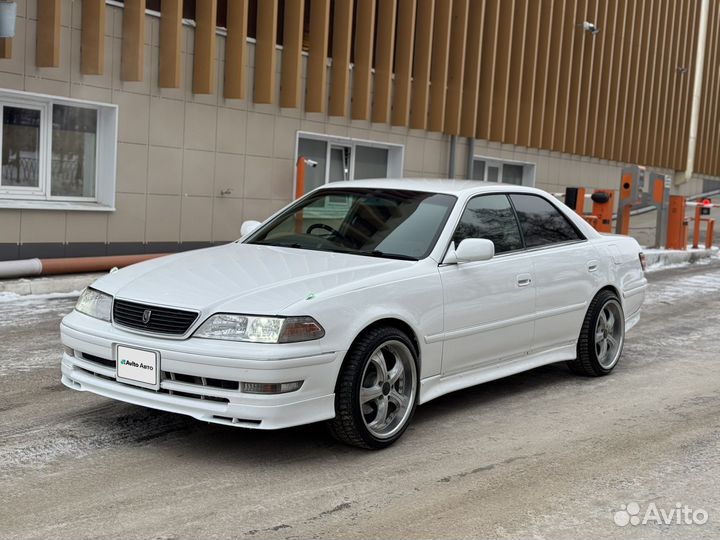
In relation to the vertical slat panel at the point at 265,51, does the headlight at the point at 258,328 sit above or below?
below

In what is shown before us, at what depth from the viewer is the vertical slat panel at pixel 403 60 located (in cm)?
1733

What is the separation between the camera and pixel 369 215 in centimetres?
611

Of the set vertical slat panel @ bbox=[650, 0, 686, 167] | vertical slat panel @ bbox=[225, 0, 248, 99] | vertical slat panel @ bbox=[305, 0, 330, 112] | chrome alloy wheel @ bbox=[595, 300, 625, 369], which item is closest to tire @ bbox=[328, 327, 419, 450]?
chrome alloy wheel @ bbox=[595, 300, 625, 369]

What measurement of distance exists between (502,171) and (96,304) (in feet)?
A: 58.6

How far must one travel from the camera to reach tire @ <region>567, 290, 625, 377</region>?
275 inches

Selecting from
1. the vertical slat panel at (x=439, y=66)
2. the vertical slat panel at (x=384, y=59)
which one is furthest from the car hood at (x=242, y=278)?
the vertical slat panel at (x=439, y=66)

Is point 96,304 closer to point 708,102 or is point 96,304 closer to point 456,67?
point 456,67

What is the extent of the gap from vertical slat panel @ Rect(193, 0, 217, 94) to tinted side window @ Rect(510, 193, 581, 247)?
7953 mm

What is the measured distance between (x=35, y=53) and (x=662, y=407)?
355 inches

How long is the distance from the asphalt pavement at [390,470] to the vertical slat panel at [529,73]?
15.1 m

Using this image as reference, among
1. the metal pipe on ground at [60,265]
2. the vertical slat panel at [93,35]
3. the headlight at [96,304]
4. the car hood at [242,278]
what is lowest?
the metal pipe on ground at [60,265]

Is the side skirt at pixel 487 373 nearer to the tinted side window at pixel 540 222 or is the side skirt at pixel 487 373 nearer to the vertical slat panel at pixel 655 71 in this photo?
the tinted side window at pixel 540 222

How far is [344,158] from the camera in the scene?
1706cm

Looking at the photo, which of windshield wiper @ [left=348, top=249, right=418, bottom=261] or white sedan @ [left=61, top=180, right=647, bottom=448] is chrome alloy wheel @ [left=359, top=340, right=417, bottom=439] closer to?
white sedan @ [left=61, top=180, right=647, bottom=448]
